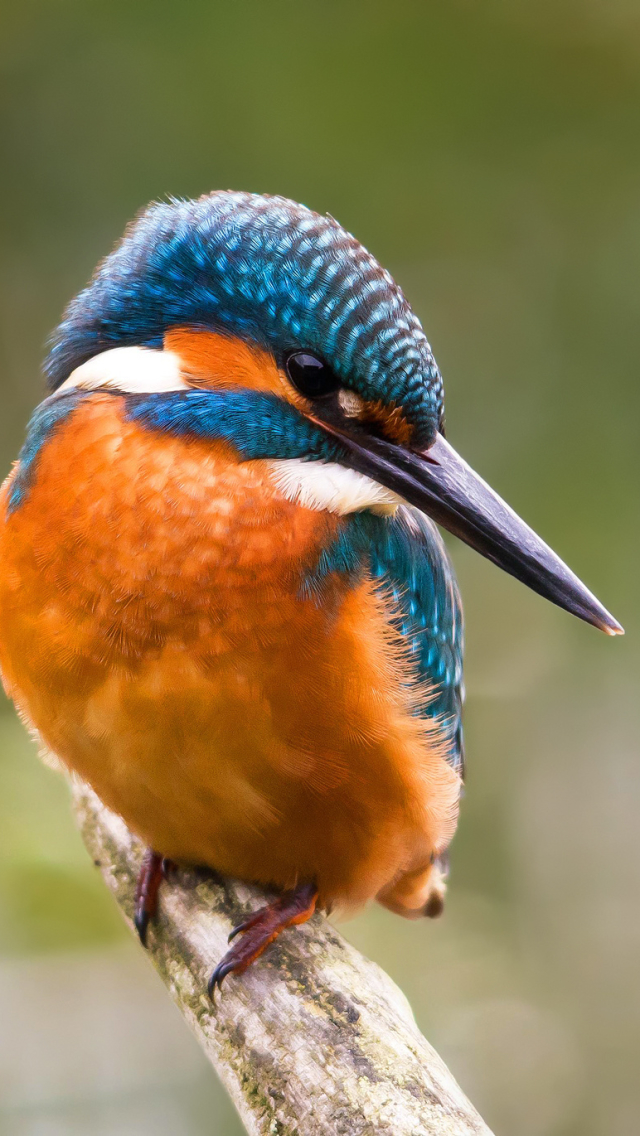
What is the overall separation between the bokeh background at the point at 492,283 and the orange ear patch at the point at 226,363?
94.5 inches

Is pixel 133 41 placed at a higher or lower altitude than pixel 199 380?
higher

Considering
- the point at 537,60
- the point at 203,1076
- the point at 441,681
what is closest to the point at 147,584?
the point at 441,681

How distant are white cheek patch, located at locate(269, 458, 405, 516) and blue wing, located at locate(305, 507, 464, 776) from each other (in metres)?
0.05

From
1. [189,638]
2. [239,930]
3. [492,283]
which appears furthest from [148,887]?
[492,283]

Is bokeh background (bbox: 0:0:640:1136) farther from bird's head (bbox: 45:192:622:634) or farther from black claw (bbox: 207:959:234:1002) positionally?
bird's head (bbox: 45:192:622:634)

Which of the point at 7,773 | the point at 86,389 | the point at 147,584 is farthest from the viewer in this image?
the point at 7,773

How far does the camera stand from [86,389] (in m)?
1.80

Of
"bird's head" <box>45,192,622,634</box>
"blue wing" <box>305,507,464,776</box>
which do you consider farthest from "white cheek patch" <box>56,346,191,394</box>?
"blue wing" <box>305,507,464,776</box>

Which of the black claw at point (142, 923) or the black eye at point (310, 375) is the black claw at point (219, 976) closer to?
the black claw at point (142, 923)

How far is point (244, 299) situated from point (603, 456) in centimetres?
287

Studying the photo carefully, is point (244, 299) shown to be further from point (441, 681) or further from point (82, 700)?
point (441, 681)

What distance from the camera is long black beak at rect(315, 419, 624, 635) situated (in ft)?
5.58

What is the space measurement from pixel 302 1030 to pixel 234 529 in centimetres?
77

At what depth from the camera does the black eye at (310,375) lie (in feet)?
5.37
